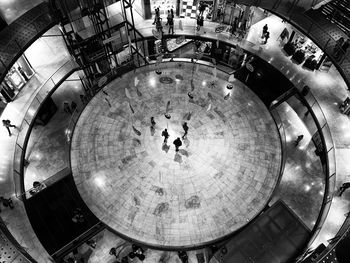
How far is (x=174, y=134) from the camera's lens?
1972 cm

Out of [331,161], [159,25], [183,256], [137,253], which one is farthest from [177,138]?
[159,25]

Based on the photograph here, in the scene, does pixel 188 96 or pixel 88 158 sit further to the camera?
pixel 188 96

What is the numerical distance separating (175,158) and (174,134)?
1.77m

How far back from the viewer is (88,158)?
1856 cm

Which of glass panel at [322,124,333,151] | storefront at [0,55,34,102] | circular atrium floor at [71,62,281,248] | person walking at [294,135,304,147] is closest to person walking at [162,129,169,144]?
circular atrium floor at [71,62,281,248]

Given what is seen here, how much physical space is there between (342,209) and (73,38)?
1892 centimetres

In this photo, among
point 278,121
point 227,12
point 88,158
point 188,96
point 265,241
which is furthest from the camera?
point 227,12

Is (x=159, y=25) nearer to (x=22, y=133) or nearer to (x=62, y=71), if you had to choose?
(x=62, y=71)

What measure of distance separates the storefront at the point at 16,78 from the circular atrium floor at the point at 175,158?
16.0 feet

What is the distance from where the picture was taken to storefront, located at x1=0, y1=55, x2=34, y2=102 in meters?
19.3

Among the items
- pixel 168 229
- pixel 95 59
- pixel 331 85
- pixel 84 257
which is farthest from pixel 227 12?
pixel 84 257

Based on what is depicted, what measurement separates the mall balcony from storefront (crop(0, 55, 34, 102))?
10cm

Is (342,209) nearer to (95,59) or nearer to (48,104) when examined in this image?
(95,59)

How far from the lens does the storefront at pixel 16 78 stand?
63.2 ft
